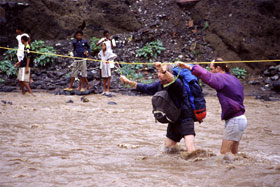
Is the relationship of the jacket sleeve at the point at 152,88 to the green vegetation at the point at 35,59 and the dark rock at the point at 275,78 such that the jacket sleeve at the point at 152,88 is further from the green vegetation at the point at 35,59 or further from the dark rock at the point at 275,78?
the green vegetation at the point at 35,59

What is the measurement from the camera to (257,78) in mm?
15359

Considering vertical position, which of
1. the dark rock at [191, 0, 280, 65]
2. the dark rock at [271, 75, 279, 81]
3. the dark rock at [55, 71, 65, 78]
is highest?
the dark rock at [191, 0, 280, 65]

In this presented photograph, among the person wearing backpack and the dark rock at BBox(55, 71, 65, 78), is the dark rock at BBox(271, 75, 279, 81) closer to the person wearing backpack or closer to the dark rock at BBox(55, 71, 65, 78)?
the dark rock at BBox(55, 71, 65, 78)

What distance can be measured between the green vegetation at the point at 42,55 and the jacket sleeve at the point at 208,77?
42.9ft

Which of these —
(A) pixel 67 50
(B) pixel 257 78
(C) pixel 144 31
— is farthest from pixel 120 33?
(B) pixel 257 78

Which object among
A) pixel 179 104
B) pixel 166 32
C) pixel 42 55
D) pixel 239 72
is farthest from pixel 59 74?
pixel 179 104

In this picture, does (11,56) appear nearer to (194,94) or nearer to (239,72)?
(239,72)

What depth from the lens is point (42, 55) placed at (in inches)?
623

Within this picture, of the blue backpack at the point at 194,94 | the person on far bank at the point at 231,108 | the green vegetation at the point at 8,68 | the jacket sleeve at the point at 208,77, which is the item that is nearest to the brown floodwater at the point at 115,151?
the person on far bank at the point at 231,108

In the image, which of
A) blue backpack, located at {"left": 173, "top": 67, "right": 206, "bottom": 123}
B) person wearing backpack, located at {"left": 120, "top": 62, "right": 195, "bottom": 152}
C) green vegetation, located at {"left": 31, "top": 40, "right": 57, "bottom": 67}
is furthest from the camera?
green vegetation, located at {"left": 31, "top": 40, "right": 57, "bottom": 67}

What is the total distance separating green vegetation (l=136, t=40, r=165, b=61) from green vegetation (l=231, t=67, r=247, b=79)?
381 centimetres

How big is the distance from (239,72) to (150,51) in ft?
15.1

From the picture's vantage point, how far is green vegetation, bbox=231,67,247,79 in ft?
50.8

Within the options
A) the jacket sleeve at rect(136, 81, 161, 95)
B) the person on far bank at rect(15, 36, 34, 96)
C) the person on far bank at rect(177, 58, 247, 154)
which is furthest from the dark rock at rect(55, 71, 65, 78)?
the person on far bank at rect(177, 58, 247, 154)
